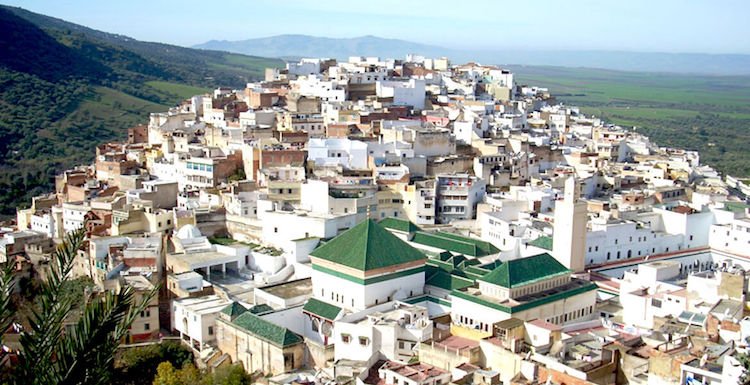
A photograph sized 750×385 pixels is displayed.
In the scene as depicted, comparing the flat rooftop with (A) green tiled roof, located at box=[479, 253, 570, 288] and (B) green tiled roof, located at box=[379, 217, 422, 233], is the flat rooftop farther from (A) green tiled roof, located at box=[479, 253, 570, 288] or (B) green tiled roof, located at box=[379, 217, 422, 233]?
(A) green tiled roof, located at box=[479, 253, 570, 288]

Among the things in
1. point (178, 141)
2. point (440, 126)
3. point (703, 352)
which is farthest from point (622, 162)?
point (703, 352)

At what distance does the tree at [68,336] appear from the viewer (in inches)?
238

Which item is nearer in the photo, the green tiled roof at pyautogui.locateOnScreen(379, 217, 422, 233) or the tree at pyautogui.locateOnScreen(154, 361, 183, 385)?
the tree at pyautogui.locateOnScreen(154, 361, 183, 385)

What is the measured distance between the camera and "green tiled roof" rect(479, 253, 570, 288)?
1833cm

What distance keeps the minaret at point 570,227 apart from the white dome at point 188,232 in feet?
34.1

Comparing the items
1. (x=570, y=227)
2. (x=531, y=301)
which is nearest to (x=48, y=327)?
(x=531, y=301)

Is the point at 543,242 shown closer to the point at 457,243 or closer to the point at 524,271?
the point at 457,243

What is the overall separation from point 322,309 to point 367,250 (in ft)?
Answer: 5.73

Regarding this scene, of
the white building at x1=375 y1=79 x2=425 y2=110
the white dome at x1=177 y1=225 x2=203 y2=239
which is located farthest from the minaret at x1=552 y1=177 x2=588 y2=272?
the white building at x1=375 y1=79 x2=425 y2=110

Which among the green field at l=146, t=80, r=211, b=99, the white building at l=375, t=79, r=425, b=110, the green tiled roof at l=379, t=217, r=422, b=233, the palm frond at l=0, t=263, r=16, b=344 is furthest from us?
the green field at l=146, t=80, r=211, b=99

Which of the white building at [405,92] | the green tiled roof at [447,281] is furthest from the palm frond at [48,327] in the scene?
the white building at [405,92]

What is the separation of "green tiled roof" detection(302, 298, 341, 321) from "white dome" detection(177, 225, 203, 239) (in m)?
6.01

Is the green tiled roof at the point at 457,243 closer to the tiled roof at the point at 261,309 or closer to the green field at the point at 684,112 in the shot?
the tiled roof at the point at 261,309

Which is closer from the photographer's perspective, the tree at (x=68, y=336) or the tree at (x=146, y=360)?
the tree at (x=68, y=336)
